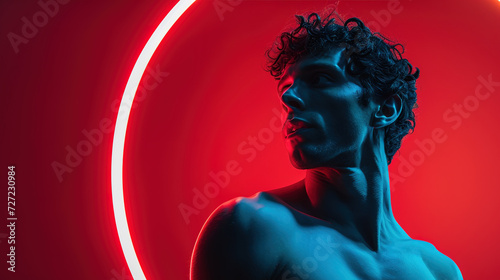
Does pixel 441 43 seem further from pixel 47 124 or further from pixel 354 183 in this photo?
pixel 47 124

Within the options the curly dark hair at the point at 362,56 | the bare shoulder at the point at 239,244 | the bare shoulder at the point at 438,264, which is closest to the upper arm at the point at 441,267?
the bare shoulder at the point at 438,264

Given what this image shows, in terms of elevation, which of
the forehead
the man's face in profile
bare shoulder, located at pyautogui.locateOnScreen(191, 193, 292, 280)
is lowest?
bare shoulder, located at pyautogui.locateOnScreen(191, 193, 292, 280)

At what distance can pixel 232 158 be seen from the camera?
2184 millimetres

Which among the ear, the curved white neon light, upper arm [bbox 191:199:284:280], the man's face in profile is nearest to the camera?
upper arm [bbox 191:199:284:280]

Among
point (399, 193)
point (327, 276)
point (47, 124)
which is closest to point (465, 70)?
point (399, 193)

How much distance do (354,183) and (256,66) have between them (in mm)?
962

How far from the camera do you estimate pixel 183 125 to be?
2131 mm

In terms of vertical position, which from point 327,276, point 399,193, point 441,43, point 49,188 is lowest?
point 399,193

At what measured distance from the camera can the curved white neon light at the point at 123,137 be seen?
1.79 metres

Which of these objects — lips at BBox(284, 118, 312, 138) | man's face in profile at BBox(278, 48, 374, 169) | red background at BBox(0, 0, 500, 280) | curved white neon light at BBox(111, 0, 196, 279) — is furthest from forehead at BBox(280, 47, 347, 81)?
red background at BBox(0, 0, 500, 280)

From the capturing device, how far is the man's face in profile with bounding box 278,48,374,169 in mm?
1406

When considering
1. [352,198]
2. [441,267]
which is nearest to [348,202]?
[352,198]

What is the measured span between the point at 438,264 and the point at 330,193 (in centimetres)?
48

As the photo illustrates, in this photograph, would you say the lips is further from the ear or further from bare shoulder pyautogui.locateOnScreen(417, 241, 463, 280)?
bare shoulder pyautogui.locateOnScreen(417, 241, 463, 280)
